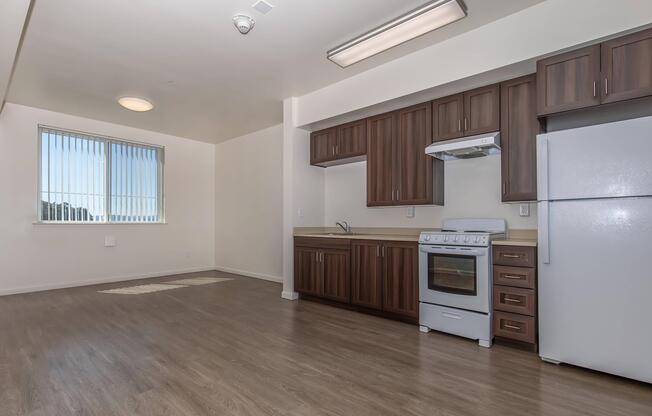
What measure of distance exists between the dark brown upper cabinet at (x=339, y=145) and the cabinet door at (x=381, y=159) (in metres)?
0.13

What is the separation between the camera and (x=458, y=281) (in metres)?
3.26

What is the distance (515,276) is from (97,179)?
21.3 feet

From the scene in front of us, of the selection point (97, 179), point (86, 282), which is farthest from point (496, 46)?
point (86, 282)

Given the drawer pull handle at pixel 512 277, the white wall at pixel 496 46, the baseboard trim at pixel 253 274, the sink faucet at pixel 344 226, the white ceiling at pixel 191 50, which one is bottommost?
the baseboard trim at pixel 253 274

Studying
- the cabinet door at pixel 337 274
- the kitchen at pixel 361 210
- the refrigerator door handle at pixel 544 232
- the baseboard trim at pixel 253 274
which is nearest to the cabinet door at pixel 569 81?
the kitchen at pixel 361 210

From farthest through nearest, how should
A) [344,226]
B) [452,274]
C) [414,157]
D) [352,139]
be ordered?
[344,226] < [352,139] < [414,157] < [452,274]

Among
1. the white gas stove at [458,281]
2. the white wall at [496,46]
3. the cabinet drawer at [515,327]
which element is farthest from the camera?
the white gas stove at [458,281]

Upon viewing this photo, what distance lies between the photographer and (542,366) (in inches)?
104

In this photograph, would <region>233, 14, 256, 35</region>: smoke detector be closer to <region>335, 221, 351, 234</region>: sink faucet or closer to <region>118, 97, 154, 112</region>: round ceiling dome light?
<region>118, 97, 154, 112</region>: round ceiling dome light

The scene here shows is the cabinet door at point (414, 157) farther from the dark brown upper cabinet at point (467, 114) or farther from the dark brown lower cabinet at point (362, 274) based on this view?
the dark brown lower cabinet at point (362, 274)

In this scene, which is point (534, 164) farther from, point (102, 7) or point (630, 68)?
point (102, 7)

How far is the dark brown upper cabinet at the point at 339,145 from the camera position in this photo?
4.53 m

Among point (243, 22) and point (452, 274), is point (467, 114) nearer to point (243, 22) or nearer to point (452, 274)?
point (452, 274)

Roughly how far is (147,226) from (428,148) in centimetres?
549
